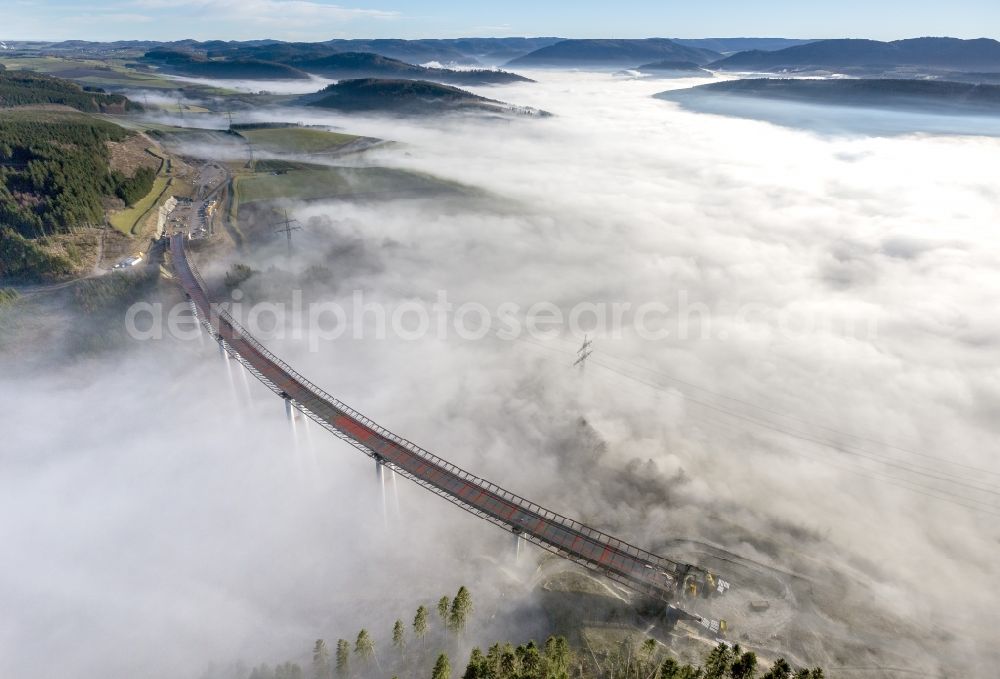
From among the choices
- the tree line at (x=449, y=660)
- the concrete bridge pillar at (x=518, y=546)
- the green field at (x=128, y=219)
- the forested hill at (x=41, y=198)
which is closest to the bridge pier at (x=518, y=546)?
the concrete bridge pillar at (x=518, y=546)

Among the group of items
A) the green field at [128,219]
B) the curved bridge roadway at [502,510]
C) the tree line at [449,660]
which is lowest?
the tree line at [449,660]

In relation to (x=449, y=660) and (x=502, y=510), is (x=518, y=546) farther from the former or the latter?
(x=449, y=660)

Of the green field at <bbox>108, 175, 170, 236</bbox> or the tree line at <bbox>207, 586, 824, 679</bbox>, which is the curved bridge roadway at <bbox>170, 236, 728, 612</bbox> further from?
the green field at <bbox>108, 175, 170, 236</bbox>

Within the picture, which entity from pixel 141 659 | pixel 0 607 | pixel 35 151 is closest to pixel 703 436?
pixel 141 659

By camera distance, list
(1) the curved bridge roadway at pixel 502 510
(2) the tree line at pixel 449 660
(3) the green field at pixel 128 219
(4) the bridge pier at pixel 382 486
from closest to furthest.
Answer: (2) the tree line at pixel 449 660, (1) the curved bridge roadway at pixel 502 510, (4) the bridge pier at pixel 382 486, (3) the green field at pixel 128 219

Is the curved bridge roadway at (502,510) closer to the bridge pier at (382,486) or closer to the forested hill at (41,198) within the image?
the bridge pier at (382,486)

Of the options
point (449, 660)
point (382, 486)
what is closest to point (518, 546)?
point (449, 660)

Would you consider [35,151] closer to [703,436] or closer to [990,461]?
[703,436]

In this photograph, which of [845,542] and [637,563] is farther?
[845,542]
